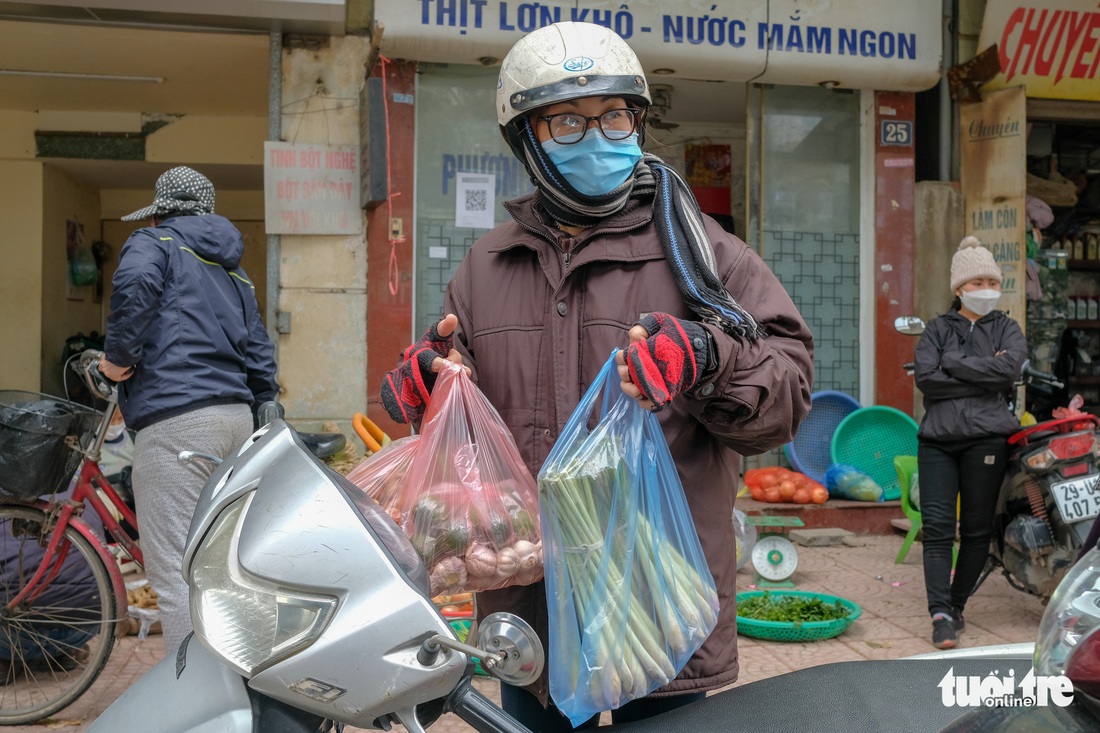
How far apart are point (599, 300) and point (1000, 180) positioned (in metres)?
6.46

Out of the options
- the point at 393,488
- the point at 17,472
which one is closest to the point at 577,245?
the point at 393,488

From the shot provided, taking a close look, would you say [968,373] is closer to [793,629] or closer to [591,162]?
[793,629]

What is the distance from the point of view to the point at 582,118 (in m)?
1.94

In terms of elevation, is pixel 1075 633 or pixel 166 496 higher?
pixel 1075 633

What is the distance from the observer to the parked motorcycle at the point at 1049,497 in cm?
452

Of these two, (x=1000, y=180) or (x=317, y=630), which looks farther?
(x=1000, y=180)

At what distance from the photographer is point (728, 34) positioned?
6.91m

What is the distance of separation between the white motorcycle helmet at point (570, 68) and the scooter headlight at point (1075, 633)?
115cm

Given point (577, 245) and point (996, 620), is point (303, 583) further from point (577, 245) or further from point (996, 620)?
point (996, 620)

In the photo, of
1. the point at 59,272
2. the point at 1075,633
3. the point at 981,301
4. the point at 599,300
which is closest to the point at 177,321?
the point at 599,300

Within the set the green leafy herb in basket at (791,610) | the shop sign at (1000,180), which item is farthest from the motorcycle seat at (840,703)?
the shop sign at (1000,180)

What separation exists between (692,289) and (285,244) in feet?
17.2

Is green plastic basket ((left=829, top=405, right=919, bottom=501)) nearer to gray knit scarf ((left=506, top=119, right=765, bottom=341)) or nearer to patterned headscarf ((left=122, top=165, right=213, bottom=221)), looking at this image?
patterned headscarf ((left=122, top=165, right=213, bottom=221))

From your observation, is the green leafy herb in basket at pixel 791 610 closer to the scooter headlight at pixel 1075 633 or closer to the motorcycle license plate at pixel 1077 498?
the motorcycle license plate at pixel 1077 498
